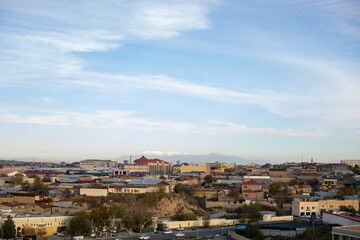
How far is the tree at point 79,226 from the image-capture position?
110 feet

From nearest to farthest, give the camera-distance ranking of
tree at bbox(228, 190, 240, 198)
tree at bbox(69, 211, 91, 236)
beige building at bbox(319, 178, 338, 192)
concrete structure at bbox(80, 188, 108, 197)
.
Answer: tree at bbox(69, 211, 91, 236) < concrete structure at bbox(80, 188, 108, 197) < tree at bbox(228, 190, 240, 198) < beige building at bbox(319, 178, 338, 192)

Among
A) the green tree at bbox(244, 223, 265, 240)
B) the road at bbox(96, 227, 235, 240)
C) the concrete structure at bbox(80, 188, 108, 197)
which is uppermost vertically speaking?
the concrete structure at bbox(80, 188, 108, 197)

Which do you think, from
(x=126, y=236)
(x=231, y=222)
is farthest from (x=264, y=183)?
(x=126, y=236)

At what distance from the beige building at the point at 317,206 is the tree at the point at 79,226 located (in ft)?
73.5

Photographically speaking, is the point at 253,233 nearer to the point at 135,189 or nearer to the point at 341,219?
the point at 341,219

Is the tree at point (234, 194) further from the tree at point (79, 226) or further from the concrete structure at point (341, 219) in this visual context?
the tree at point (79, 226)

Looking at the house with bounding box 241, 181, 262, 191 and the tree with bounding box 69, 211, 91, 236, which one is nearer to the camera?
the tree with bounding box 69, 211, 91, 236

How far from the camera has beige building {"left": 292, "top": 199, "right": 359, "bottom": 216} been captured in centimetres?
4597

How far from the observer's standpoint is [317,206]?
46219mm

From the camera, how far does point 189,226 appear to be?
39.6 m

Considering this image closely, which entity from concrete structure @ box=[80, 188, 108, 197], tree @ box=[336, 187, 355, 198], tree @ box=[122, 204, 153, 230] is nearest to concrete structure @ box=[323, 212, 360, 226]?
tree @ box=[122, 204, 153, 230]

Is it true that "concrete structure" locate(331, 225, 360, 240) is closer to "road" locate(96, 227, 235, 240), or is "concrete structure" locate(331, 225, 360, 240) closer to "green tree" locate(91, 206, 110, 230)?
"road" locate(96, 227, 235, 240)

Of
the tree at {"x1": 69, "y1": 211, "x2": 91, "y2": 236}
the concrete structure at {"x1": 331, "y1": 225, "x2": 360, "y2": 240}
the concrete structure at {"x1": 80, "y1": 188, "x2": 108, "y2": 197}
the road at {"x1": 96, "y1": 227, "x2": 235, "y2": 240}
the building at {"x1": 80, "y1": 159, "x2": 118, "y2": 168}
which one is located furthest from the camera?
the building at {"x1": 80, "y1": 159, "x2": 118, "y2": 168}

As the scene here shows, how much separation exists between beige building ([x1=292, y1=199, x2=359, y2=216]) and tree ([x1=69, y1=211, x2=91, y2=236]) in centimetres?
2239
